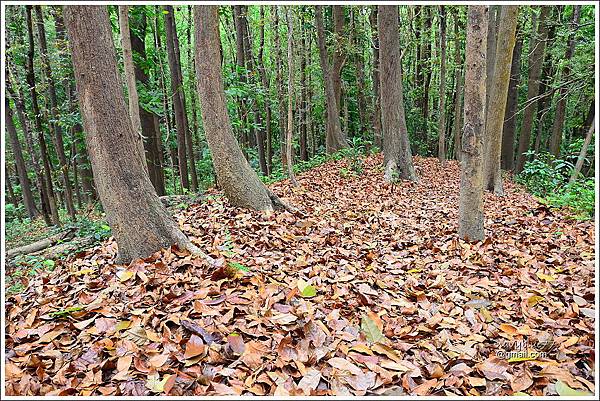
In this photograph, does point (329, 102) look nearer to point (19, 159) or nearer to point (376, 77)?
point (376, 77)

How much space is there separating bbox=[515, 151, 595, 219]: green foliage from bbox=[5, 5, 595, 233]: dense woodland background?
0.06 meters

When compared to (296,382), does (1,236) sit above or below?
above

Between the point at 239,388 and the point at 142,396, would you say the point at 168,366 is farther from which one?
the point at 239,388

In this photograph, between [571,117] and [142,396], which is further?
[571,117]

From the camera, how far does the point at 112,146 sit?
3727 millimetres

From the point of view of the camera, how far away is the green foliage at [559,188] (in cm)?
668

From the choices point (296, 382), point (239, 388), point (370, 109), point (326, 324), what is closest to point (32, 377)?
point (239, 388)

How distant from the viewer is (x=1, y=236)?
2496 mm

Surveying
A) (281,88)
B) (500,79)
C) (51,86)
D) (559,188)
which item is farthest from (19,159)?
(559,188)

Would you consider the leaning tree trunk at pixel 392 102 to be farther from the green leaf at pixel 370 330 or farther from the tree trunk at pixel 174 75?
the green leaf at pixel 370 330

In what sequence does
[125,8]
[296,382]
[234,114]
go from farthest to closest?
[234,114] → [125,8] → [296,382]

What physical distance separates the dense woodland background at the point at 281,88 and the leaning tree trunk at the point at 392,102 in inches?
54.8

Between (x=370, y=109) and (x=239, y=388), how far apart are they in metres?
17.5

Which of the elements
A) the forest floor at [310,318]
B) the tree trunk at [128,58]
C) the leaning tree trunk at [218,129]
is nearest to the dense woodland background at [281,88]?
the tree trunk at [128,58]
